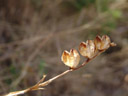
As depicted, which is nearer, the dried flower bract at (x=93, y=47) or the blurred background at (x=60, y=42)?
the dried flower bract at (x=93, y=47)

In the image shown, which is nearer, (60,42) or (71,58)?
(71,58)

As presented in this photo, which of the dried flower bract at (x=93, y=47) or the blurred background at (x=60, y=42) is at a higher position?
the blurred background at (x=60, y=42)

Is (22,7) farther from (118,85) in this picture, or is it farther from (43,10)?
(118,85)

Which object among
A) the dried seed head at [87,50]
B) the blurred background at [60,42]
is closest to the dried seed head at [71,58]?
the dried seed head at [87,50]

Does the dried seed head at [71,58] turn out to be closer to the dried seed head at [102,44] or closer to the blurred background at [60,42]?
the dried seed head at [102,44]

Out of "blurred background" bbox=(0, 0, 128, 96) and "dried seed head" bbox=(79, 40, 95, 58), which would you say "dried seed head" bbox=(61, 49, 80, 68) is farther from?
"blurred background" bbox=(0, 0, 128, 96)

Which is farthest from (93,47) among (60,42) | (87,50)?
(60,42)

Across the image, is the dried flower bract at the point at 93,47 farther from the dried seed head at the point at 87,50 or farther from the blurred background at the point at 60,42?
the blurred background at the point at 60,42

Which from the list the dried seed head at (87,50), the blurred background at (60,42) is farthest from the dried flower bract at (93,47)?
the blurred background at (60,42)

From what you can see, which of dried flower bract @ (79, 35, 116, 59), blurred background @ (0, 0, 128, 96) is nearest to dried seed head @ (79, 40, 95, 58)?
dried flower bract @ (79, 35, 116, 59)

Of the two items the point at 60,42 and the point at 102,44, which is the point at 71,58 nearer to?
the point at 102,44
